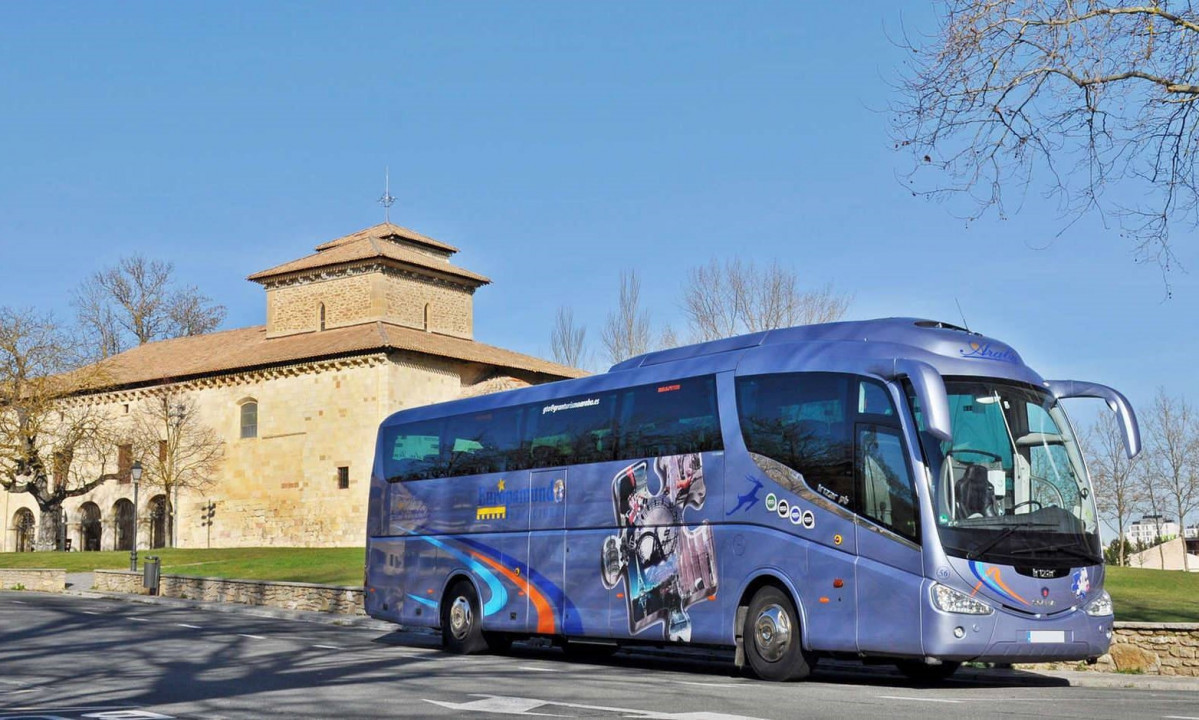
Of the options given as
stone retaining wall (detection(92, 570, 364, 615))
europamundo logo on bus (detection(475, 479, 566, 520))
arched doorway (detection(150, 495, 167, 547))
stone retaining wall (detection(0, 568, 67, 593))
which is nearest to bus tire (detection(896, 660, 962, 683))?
europamundo logo on bus (detection(475, 479, 566, 520))

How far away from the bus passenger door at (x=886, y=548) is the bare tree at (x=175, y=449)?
4951cm

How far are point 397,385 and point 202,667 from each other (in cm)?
3918

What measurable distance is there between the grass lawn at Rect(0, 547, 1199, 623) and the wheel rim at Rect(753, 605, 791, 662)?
1080cm

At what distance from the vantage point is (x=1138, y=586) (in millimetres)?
31859

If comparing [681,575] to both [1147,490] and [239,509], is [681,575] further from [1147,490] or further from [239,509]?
[1147,490]

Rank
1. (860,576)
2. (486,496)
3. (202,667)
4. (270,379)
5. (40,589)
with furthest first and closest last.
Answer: (270,379), (40,589), (486,496), (202,667), (860,576)

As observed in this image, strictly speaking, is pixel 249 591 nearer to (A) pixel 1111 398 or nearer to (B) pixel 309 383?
(A) pixel 1111 398

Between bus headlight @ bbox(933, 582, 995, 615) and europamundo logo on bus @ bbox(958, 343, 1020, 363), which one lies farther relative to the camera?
europamundo logo on bus @ bbox(958, 343, 1020, 363)

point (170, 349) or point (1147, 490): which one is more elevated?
point (170, 349)

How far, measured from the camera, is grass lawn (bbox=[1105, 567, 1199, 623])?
22.4m

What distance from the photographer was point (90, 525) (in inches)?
2569

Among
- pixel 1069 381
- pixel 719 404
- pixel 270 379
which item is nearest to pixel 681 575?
pixel 719 404

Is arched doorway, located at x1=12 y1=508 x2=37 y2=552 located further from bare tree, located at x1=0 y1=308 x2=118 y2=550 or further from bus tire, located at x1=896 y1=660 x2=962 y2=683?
bus tire, located at x1=896 y1=660 x2=962 y2=683

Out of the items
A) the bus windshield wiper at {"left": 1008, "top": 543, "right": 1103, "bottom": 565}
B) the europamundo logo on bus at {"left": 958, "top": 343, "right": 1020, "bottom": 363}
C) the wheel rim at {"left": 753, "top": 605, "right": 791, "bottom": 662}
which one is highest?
the europamundo logo on bus at {"left": 958, "top": 343, "right": 1020, "bottom": 363}
